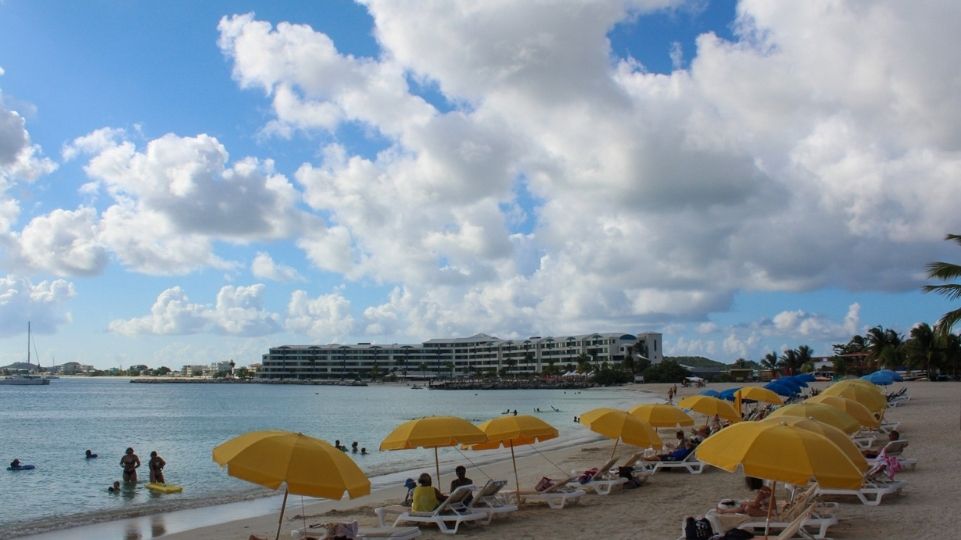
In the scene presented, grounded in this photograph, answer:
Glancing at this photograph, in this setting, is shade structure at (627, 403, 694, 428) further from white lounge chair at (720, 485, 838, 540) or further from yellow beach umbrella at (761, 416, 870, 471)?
yellow beach umbrella at (761, 416, 870, 471)

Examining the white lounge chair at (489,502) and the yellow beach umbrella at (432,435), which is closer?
the yellow beach umbrella at (432,435)

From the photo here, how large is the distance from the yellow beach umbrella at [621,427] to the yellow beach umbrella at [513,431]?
0.75m

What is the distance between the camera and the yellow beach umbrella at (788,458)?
24.6 ft

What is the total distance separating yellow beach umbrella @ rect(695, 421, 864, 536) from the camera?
7.49 m

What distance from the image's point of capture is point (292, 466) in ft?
25.9

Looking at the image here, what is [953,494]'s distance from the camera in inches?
465

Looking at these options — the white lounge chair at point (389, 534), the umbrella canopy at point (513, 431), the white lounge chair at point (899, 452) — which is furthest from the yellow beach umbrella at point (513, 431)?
the white lounge chair at point (899, 452)

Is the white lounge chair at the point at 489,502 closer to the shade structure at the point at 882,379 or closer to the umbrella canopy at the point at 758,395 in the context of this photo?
the umbrella canopy at the point at 758,395

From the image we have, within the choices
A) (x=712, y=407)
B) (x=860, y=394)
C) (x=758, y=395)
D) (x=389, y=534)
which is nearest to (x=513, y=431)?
(x=389, y=534)

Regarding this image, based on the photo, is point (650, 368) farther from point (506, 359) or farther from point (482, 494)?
point (482, 494)

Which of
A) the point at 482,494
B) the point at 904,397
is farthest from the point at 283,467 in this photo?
the point at 904,397

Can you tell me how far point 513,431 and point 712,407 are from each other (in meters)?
7.42

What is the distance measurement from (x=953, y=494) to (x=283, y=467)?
33.5 feet

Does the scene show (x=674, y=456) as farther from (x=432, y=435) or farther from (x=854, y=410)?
(x=432, y=435)
